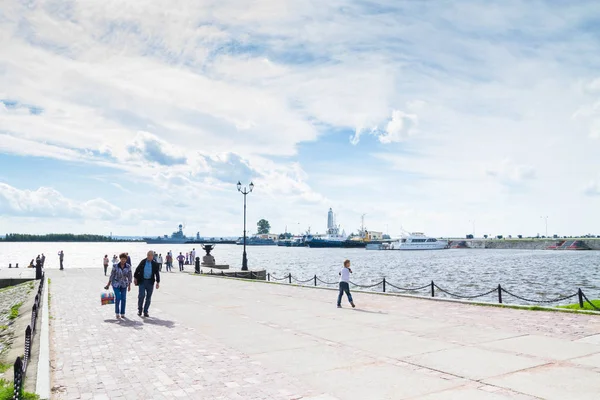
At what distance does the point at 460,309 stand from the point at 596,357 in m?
6.43

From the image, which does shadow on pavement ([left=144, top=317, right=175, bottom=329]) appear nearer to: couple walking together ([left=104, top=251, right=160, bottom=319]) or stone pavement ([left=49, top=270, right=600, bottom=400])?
stone pavement ([left=49, top=270, right=600, bottom=400])

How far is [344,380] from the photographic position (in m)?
7.20

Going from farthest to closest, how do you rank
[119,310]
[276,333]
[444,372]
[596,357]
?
[119,310] < [276,333] < [596,357] < [444,372]

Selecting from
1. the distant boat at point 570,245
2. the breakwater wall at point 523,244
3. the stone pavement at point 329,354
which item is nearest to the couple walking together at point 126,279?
the stone pavement at point 329,354

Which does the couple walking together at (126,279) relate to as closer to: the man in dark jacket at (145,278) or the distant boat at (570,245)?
the man in dark jacket at (145,278)

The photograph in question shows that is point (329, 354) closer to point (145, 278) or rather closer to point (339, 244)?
point (145, 278)

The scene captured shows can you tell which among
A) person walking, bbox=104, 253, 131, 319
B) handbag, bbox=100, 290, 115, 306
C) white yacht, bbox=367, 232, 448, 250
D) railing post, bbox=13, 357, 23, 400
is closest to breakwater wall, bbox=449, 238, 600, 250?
white yacht, bbox=367, 232, 448, 250

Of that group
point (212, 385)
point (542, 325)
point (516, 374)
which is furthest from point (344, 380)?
point (542, 325)

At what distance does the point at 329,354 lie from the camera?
29.1ft

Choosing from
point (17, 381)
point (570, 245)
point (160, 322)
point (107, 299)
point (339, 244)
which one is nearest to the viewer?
point (17, 381)

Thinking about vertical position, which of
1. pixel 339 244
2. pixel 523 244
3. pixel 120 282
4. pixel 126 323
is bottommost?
pixel 339 244

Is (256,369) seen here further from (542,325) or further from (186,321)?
(542,325)

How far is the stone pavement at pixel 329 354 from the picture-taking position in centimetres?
669

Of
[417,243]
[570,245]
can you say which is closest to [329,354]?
[417,243]
